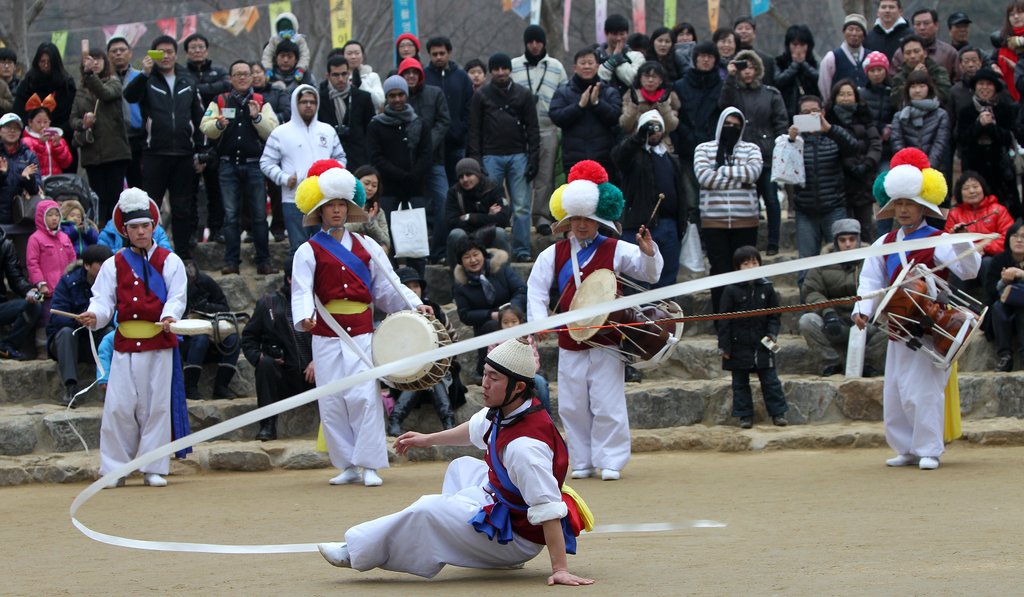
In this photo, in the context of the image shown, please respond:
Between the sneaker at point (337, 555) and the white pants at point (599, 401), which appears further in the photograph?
the white pants at point (599, 401)

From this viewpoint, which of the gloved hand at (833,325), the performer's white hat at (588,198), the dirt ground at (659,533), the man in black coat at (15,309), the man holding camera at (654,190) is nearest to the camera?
the dirt ground at (659,533)

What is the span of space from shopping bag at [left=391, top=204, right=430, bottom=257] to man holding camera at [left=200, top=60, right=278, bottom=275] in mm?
1557

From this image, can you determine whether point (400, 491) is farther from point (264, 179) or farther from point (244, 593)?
point (264, 179)

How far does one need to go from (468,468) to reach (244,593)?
1195 mm

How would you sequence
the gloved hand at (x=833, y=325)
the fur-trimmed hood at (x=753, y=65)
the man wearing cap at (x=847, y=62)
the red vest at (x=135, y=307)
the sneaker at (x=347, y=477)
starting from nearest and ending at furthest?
the sneaker at (x=347, y=477), the red vest at (x=135, y=307), the gloved hand at (x=833, y=325), the fur-trimmed hood at (x=753, y=65), the man wearing cap at (x=847, y=62)

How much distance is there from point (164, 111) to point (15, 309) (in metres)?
2.59

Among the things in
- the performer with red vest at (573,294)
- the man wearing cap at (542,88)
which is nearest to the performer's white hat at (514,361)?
the performer with red vest at (573,294)

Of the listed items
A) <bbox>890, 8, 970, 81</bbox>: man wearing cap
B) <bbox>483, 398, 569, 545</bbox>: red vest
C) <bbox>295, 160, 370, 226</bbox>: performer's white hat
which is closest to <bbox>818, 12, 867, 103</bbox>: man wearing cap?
<bbox>890, 8, 970, 81</bbox>: man wearing cap

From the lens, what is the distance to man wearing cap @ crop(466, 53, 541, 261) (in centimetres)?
1370

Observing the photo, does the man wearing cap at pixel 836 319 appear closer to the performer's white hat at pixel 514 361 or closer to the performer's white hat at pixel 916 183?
the performer's white hat at pixel 916 183

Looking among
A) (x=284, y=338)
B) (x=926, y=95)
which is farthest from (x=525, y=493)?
(x=926, y=95)

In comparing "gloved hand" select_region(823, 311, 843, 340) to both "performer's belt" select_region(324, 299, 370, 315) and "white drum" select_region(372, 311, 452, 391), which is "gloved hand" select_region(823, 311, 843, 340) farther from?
"performer's belt" select_region(324, 299, 370, 315)

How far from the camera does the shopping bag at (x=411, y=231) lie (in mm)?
12984

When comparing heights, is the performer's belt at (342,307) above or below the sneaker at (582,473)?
above
